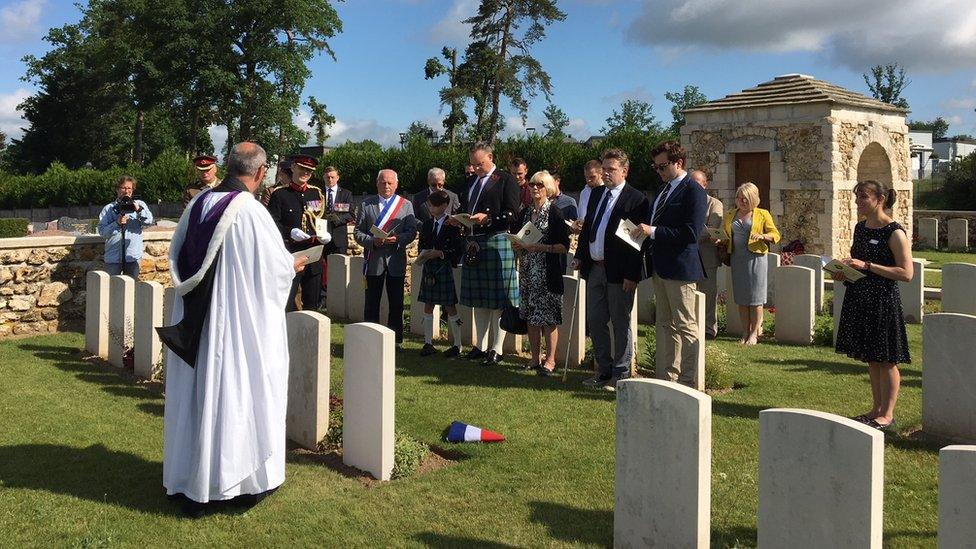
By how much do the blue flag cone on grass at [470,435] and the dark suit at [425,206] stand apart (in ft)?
12.6

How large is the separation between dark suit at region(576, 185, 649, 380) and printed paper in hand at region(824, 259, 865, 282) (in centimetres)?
170

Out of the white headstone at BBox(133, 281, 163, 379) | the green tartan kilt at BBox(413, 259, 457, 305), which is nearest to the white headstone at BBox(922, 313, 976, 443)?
the green tartan kilt at BBox(413, 259, 457, 305)

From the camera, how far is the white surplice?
493cm

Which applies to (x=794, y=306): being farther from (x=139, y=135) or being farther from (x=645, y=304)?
(x=139, y=135)

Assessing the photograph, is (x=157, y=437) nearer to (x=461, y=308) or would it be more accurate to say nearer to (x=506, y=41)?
(x=461, y=308)

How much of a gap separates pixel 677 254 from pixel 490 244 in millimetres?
2318

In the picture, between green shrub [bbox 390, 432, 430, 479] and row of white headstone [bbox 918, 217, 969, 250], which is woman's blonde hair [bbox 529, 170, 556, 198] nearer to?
green shrub [bbox 390, 432, 430, 479]

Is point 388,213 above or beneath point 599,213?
above

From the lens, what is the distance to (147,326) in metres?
8.45

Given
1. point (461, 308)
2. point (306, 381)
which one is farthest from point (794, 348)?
point (306, 381)

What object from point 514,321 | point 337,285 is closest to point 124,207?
point 337,285

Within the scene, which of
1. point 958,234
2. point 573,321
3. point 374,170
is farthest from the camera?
point 374,170

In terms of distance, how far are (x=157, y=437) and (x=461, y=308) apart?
4466mm

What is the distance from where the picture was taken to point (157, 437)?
6.56 metres
